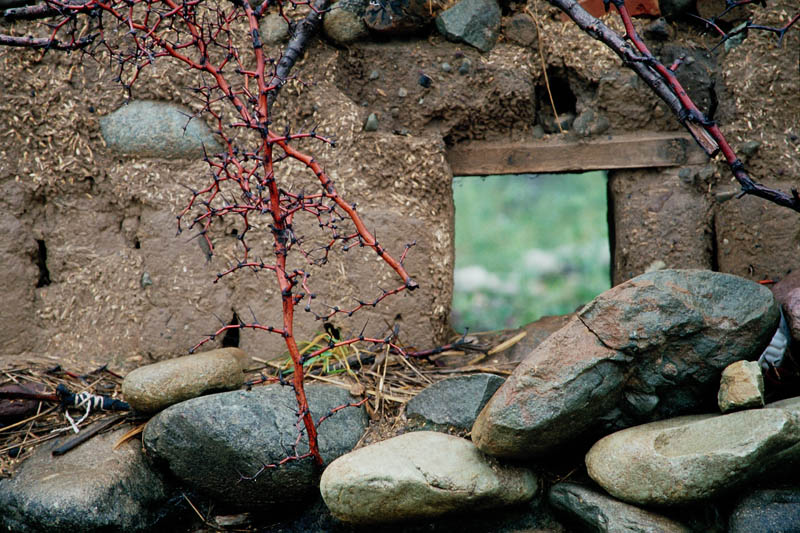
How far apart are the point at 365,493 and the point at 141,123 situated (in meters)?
1.83

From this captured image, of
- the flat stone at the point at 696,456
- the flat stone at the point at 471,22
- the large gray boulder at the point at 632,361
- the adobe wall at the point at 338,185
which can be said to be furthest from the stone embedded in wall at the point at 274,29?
the flat stone at the point at 696,456

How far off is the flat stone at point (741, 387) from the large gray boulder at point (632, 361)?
0.09m

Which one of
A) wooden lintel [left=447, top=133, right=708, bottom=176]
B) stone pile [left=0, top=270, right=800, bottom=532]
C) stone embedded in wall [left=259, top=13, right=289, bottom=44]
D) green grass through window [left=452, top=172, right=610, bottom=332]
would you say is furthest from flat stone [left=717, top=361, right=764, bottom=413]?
green grass through window [left=452, top=172, right=610, bottom=332]

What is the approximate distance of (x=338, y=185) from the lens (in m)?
3.10

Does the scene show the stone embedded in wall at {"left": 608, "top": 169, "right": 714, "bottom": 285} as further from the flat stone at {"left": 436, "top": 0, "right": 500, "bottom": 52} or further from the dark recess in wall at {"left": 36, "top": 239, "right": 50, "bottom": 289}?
the dark recess in wall at {"left": 36, "top": 239, "right": 50, "bottom": 289}

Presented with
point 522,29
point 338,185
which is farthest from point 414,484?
point 522,29

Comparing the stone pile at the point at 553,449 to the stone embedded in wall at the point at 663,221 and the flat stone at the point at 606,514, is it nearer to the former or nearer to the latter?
the flat stone at the point at 606,514

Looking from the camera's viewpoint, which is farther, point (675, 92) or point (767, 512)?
point (675, 92)

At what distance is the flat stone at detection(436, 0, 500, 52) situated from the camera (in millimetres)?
3080

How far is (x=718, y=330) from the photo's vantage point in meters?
2.30

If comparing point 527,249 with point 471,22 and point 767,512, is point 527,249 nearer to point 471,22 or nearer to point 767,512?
point 471,22

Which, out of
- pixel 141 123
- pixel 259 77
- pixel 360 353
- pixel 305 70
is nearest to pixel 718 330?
pixel 360 353

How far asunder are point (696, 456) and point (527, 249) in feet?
20.3

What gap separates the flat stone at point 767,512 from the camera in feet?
6.77
